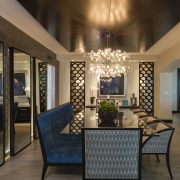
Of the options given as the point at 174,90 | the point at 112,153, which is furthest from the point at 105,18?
the point at 174,90

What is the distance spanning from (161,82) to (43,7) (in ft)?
22.1

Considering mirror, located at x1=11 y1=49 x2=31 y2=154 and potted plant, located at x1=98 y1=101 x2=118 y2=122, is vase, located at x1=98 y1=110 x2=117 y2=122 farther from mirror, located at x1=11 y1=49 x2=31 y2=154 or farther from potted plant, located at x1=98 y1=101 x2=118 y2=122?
mirror, located at x1=11 y1=49 x2=31 y2=154

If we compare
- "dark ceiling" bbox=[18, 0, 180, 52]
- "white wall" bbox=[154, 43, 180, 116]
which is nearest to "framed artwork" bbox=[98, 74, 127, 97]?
"white wall" bbox=[154, 43, 180, 116]

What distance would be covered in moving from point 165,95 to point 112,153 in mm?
7016

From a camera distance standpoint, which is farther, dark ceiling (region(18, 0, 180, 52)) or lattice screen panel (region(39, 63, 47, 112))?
lattice screen panel (region(39, 63, 47, 112))

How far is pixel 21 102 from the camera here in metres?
5.47

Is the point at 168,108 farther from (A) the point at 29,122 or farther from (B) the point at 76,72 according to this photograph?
(A) the point at 29,122

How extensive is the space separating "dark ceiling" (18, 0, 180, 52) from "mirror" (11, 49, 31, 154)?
0.92m

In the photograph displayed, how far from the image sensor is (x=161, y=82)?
976cm

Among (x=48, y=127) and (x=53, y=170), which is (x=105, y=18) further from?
(x=53, y=170)

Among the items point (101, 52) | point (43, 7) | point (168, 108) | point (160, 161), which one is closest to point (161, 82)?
point (168, 108)

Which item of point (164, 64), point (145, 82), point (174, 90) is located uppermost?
point (164, 64)

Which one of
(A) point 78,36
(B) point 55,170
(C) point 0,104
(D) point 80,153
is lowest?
(B) point 55,170

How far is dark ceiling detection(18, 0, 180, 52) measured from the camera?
3.94m
